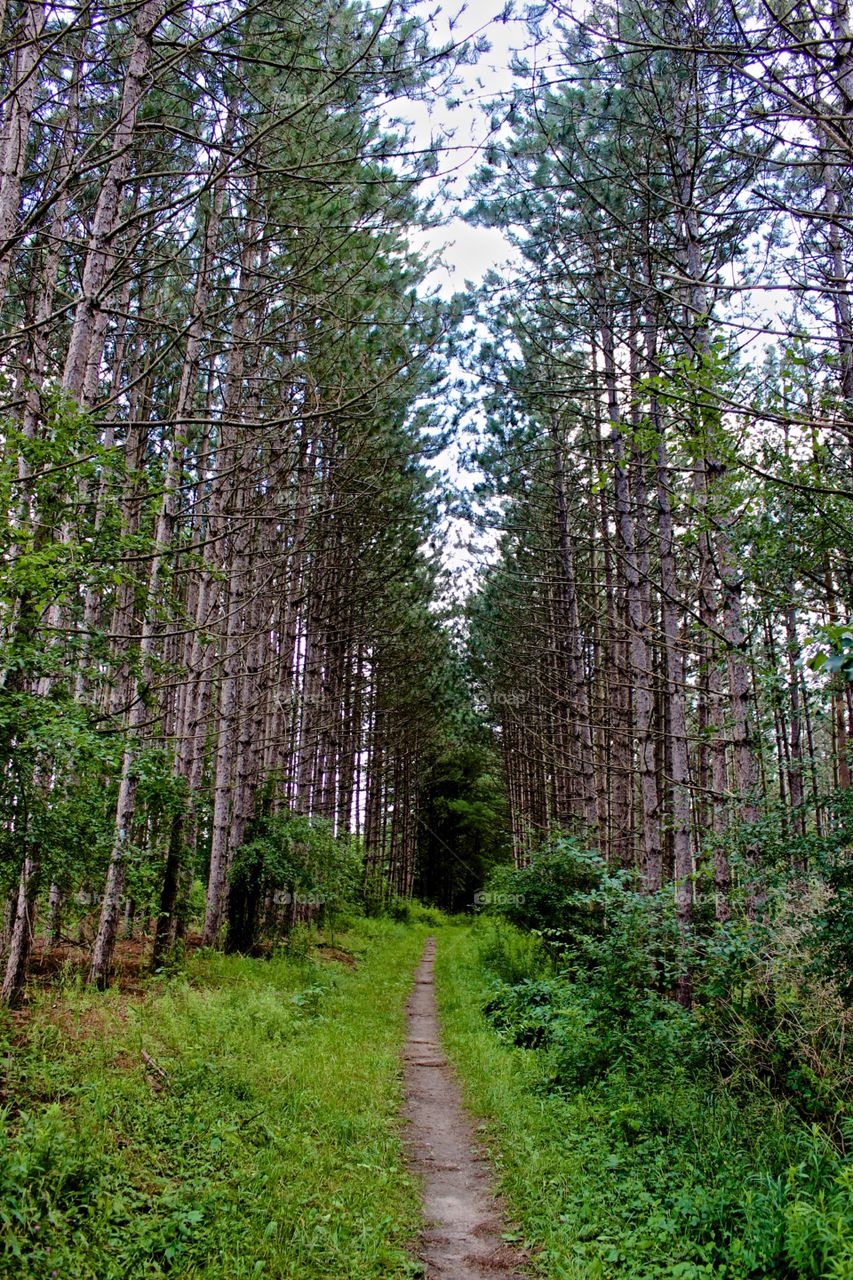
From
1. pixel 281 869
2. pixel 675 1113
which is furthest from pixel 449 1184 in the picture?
pixel 281 869

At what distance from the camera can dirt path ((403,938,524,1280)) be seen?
4.13 m

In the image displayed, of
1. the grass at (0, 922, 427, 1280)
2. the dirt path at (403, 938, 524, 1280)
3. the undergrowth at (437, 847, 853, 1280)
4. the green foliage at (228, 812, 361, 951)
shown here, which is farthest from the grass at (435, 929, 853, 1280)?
the green foliage at (228, 812, 361, 951)

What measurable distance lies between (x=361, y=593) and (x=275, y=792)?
5571 mm

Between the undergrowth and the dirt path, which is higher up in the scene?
the undergrowth

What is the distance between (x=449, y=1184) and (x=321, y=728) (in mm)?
9083

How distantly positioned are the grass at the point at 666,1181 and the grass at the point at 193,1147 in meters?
0.85

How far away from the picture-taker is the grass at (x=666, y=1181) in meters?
3.51

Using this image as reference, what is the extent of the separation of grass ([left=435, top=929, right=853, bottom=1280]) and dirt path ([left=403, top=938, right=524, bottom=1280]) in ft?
0.52

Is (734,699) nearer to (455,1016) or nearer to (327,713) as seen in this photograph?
(455,1016)

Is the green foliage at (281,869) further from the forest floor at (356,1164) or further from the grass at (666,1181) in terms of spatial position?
the grass at (666,1181)

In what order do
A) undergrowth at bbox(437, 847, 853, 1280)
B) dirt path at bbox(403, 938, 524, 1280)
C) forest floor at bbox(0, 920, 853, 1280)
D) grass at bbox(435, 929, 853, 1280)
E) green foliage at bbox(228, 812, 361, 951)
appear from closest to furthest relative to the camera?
grass at bbox(435, 929, 853, 1280) < forest floor at bbox(0, 920, 853, 1280) < undergrowth at bbox(437, 847, 853, 1280) < dirt path at bbox(403, 938, 524, 1280) < green foliage at bbox(228, 812, 361, 951)

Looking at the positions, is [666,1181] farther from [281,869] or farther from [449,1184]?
[281,869]

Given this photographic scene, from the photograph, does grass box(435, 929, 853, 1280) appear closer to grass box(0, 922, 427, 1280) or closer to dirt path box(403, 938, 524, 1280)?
dirt path box(403, 938, 524, 1280)

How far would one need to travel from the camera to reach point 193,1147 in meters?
4.74
